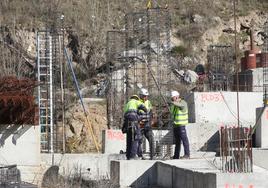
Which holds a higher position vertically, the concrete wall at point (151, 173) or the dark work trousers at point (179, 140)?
the dark work trousers at point (179, 140)

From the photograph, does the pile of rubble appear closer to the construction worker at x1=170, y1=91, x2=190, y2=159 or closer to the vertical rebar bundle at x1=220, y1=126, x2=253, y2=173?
the construction worker at x1=170, y1=91, x2=190, y2=159

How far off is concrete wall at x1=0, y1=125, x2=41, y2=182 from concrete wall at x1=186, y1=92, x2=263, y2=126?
5.19 m

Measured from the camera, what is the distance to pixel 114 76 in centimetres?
2553

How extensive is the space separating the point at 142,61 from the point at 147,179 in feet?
39.9

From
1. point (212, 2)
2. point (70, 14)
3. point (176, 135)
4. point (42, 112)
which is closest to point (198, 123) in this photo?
point (176, 135)

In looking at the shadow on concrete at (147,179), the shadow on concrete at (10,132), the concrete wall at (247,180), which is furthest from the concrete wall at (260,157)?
the shadow on concrete at (10,132)

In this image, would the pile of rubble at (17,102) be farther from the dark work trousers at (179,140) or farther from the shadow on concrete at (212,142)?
the shadow on concrete at (212,142)

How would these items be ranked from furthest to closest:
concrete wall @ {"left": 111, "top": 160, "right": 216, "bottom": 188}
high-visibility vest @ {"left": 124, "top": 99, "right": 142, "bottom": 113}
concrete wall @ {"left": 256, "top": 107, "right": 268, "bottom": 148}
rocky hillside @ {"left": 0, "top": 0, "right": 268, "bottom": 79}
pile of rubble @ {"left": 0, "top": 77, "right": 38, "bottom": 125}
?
1. rocky hillside @ {"left": 0, "top": 0, "right": 268, "bottom": 79}
2. concrete wall @ {"left": 256, "top": 107, "right": 268, "bottom": 148}
3. pile of rubble @ {"left": 0, "top": 77, "right": 38, "bottom": 125}
4. high-visibility vest @ {"left": 124, "top": 99, "right": 142, "bottom": 113}
5. concrete wall @ {"left": 111, "top": 160, "right": 216, "bottom": 188}

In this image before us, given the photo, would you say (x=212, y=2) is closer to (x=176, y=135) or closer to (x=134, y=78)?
(x=134, y=78)

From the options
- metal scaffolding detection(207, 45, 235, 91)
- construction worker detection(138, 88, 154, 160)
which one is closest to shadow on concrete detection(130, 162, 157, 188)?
construction worker detection(138, 88, 154, 160)

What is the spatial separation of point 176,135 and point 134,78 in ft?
38.7

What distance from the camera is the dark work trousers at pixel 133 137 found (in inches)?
491

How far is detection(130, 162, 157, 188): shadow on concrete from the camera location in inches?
473

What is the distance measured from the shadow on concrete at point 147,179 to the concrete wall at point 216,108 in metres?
5.72
